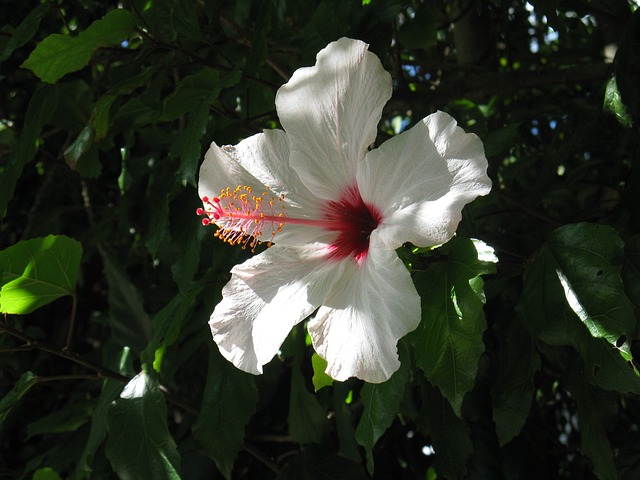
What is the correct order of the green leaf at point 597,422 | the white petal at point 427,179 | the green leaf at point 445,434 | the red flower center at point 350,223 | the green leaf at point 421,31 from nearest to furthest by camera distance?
the white petal at point 427,179 → the red flower center at point 350,223 → the green leaf at point 597,422 → the green leaf at point 445,434 → the green leaf at point 421,31

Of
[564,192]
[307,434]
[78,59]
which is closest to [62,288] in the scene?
[78,59]

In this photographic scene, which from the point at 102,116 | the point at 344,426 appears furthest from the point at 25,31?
the point at 344,426

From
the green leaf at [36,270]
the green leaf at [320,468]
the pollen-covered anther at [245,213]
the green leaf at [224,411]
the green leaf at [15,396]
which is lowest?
the green leaf at [320,468]

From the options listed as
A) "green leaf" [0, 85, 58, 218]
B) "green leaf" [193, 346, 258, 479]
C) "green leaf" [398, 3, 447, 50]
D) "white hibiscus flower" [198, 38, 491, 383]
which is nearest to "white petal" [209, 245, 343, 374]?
"white hibiscus flower" [198, 38, 491, 383]

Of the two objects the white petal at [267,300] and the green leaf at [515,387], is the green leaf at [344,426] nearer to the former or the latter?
the green leaf at [515,387]

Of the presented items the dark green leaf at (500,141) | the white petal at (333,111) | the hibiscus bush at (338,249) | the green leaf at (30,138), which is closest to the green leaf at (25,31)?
the hibiscus bush at (338,249)

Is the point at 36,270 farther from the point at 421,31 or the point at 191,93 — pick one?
the point at 421,31

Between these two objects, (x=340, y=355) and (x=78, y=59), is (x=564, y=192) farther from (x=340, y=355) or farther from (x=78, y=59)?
(x=78, y=59)
